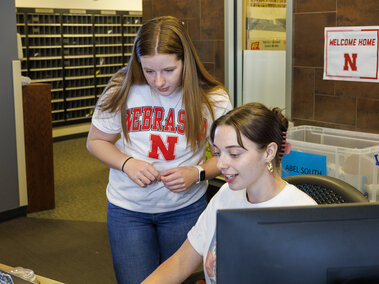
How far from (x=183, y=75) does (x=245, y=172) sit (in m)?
0.58

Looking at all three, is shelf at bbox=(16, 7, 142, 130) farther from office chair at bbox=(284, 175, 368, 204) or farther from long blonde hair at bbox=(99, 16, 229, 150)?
office chair at bbox=(284, 175, 368, 204)

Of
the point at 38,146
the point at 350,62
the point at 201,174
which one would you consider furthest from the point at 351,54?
the point at 38,146

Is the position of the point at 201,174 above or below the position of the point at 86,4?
below

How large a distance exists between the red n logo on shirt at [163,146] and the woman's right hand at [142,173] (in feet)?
0.26

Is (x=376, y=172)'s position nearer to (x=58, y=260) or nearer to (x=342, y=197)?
(x=342, y=197)

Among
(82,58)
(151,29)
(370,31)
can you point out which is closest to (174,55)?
(151,29)

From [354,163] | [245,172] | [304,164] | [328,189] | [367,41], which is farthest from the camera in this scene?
[367,41]

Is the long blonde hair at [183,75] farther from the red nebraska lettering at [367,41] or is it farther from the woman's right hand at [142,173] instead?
the red nebraska lettering at [367,41]

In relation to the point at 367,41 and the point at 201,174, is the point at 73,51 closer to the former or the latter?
the point at 367,41

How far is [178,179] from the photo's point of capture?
188cm

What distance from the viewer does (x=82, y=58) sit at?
8.62 metres

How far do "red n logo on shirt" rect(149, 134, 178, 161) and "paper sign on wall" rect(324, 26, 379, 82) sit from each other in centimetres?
174

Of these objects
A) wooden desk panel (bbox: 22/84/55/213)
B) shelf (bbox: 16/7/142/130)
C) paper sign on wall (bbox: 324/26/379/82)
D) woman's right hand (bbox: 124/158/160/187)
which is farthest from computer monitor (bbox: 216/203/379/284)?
shelf (bbox: 16/7/142/130)

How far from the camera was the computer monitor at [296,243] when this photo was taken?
88 centimetres
